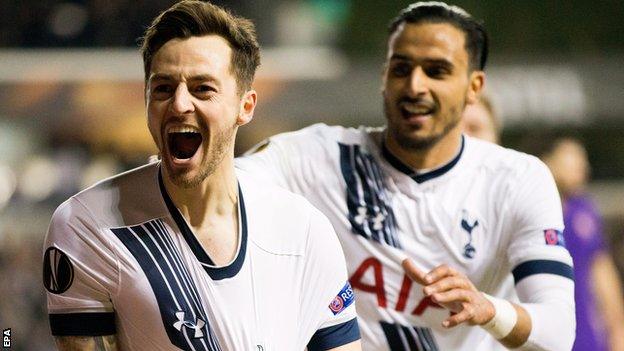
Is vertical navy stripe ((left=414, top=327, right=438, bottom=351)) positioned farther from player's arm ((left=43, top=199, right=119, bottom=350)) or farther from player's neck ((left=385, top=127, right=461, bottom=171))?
player's arm ((left=43, top=199, right=119, bottom=350))

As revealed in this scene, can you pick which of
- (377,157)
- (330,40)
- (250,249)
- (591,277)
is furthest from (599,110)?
(250,249)

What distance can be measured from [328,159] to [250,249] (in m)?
1.18

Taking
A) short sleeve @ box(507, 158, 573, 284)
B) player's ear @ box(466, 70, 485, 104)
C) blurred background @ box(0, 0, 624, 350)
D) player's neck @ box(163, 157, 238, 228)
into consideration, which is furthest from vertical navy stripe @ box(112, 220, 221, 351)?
blurred background @ box(0, 0, 624, 350)

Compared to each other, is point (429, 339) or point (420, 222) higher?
point (420, 222)

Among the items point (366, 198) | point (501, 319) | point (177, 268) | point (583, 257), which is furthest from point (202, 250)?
point (583, 257)

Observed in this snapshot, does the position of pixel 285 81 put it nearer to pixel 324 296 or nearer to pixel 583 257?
pixel 583 257

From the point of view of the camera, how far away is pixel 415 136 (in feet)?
13.6

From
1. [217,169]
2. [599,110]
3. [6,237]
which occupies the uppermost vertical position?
[599,110]

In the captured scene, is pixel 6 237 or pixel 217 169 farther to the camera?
pixel 6 237

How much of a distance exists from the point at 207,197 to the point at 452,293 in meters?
0.74

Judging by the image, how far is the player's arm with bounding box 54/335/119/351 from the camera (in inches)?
113

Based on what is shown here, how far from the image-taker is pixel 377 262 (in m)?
4.07

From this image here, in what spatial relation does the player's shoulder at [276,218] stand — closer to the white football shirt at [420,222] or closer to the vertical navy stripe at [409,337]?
the white football shirt at [420,222]

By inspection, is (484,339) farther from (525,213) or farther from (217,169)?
(217,169)
